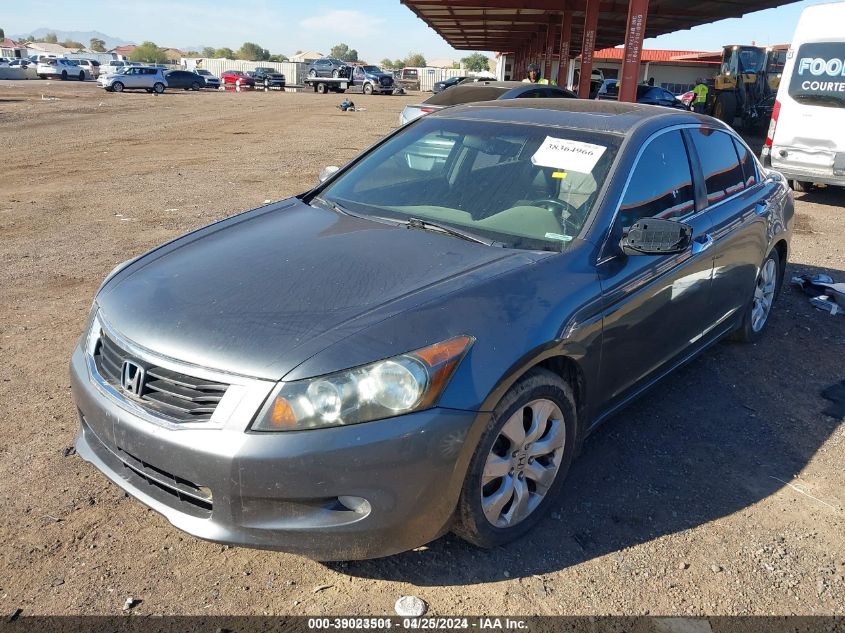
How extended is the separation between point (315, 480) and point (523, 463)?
93 cm

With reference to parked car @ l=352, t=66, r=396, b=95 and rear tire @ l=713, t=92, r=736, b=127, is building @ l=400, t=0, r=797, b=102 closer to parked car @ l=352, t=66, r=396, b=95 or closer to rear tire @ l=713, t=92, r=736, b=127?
rear tire @ l=713, t=92, r=736, b=127

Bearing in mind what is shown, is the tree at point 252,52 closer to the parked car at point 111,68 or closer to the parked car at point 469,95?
the parked car at point 111,68

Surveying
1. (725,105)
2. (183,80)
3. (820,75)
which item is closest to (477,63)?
(183,80)

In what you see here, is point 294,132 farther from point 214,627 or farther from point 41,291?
point 214,627

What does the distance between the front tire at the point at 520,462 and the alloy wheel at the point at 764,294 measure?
267 cm

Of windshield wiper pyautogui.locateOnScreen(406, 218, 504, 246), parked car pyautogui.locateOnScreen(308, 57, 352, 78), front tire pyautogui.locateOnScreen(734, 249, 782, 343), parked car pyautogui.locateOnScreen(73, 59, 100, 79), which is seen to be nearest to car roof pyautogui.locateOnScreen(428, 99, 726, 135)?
windshield wiper pyautogui.locateOnScreen(406, 218, 504, 246)

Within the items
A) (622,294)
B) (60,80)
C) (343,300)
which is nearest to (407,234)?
(343,300)

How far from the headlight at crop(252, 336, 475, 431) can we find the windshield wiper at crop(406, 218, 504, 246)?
3.05 feet

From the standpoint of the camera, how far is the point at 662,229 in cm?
312

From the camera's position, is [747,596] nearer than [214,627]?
No

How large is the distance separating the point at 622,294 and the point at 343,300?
1316 millimetres

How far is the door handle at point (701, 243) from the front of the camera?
3829 millimetres

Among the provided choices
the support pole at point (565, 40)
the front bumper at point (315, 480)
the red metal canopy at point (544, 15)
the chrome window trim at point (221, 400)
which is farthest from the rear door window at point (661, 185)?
the support pole at point (565, 40)

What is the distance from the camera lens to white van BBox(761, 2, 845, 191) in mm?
10492
